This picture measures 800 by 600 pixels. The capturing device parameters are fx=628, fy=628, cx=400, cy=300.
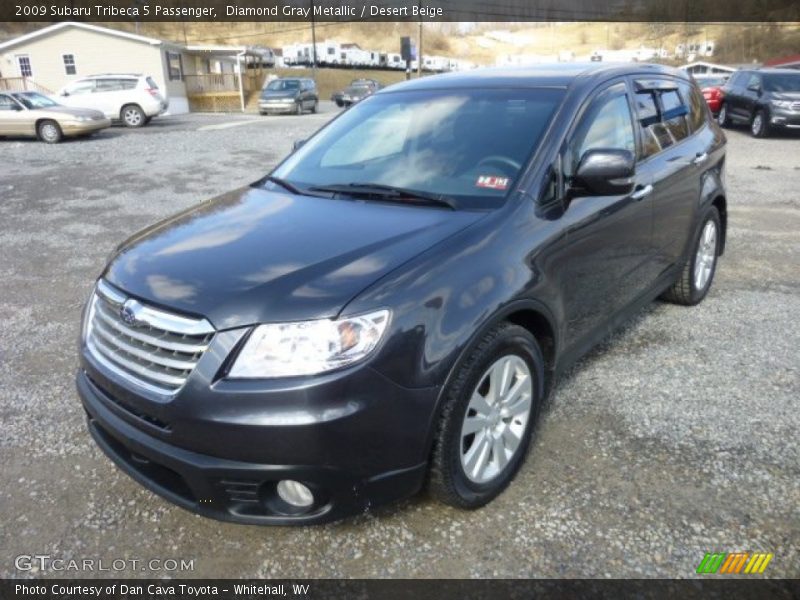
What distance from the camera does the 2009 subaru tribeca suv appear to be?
6.79 feet

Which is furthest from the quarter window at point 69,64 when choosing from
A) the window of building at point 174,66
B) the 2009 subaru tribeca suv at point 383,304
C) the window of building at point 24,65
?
the 2009 subaru tribeca suv at point 383,304

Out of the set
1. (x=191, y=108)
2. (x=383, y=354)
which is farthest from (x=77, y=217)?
(x=191, y=108)

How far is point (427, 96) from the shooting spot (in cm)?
356

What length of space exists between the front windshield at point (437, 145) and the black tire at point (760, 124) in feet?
49.3

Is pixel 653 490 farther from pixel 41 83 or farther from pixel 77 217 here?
pixel 41 83

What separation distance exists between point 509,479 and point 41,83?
1426 inches

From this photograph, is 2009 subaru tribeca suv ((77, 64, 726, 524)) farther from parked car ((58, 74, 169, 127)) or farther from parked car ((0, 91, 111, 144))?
parked car ((58, 74, 169, 127))

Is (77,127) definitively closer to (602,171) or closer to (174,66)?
(602,171)

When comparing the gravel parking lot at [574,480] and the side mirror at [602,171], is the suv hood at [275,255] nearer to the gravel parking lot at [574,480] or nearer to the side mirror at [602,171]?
the side mirror at [602,171]

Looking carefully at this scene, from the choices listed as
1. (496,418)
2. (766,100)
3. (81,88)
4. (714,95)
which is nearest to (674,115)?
(496,418)

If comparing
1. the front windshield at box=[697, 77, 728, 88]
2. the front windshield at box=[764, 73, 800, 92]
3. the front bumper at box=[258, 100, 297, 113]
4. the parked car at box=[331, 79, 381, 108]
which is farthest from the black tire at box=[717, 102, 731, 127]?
the parked car at box=[331, 79, 381, 108]

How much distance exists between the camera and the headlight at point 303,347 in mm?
2045

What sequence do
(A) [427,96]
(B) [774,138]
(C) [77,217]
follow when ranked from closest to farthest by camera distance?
(A) [427,96] < (C) [77,217] < (B) [774,138]

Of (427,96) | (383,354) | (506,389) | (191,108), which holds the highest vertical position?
(427,96)
